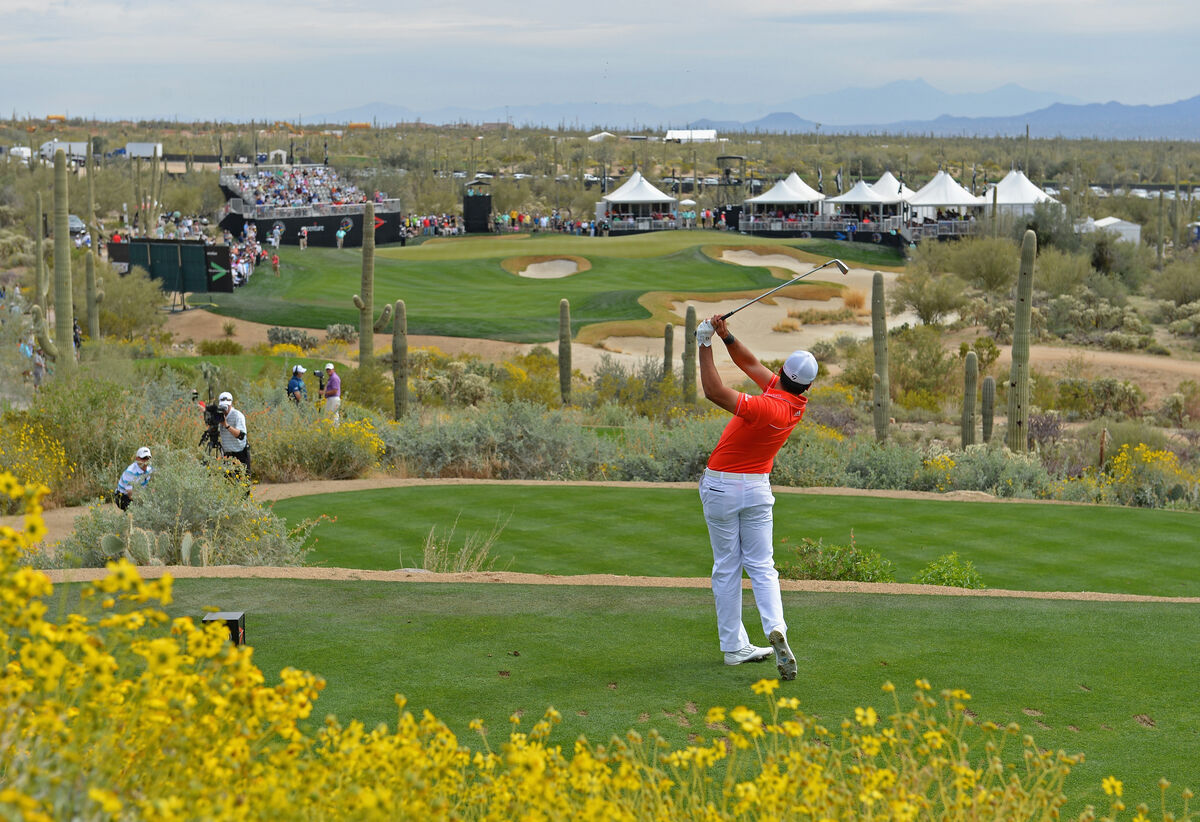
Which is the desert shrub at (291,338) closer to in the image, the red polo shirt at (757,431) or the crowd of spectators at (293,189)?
the crowd of spectators at (293,189)

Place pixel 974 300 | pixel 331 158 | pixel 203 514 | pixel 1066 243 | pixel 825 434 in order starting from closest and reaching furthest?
pixel 203 514 < pixel 825 434 < pixel 974 300 < pixel 1066 243 < pixel 331 158

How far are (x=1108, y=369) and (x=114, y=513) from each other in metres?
33.4

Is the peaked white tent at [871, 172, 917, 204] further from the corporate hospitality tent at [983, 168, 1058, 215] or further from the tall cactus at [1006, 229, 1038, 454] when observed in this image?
the tall cactus at [1006, 229, 1038, 454]

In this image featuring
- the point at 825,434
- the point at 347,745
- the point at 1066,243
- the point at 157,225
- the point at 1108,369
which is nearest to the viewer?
the point at 347,745

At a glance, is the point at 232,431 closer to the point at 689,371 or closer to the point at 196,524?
the point at 196,524

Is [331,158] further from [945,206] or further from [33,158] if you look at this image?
[945,206]

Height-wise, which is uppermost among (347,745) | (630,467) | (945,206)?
(945,206)

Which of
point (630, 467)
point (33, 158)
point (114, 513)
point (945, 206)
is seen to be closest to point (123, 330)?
point (630, 467)

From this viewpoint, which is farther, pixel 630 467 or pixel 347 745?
pixel 630 467

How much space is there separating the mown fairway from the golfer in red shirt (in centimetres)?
3472

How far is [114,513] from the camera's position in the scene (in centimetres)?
1328

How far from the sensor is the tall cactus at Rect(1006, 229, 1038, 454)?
893 inches

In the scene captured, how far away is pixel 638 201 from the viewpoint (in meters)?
74.1

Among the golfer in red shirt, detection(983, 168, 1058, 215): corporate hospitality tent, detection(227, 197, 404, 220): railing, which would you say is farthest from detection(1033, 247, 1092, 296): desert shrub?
the golfer in red shirt
